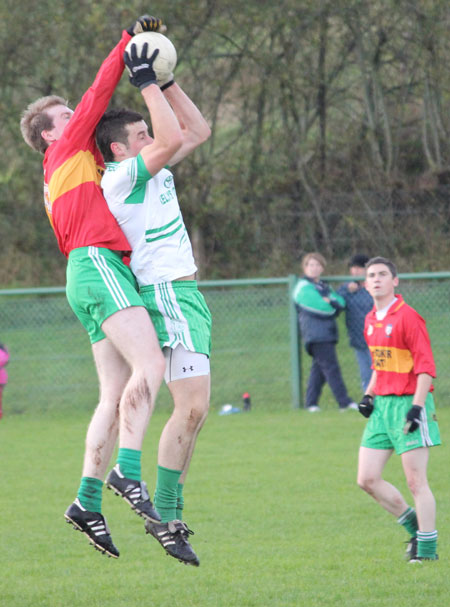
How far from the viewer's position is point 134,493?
15.6ft

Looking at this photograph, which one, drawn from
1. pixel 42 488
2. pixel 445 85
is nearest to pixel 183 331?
pixel 42 488

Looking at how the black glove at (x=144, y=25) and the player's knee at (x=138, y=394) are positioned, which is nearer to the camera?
the player's knee at (x=138, y=394)

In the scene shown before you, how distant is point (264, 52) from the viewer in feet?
68.0

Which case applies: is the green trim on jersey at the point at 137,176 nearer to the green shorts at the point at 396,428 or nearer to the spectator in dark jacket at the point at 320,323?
the green shorts at the point at 396,428

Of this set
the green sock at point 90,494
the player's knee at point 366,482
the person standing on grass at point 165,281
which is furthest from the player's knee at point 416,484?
the green sock at point 90,494

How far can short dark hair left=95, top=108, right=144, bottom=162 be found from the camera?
5.22 metres

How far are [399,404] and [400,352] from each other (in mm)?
375

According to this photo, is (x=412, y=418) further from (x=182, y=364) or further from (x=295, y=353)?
(x=295, y=353)

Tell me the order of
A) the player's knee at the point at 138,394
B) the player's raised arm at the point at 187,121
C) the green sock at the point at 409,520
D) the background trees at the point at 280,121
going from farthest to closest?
the background trees at the point at 280,121
the green sock at the point at 409,520
the player's raised arm at the point at 187,121
the player's knee at the point at 138,394

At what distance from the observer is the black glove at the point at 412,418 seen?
6945 millimetres

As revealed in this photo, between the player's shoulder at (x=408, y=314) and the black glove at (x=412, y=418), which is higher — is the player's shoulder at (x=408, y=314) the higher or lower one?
the higher one

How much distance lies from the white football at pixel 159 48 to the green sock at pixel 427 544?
4.05m

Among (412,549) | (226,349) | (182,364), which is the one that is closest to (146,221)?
(182,364)

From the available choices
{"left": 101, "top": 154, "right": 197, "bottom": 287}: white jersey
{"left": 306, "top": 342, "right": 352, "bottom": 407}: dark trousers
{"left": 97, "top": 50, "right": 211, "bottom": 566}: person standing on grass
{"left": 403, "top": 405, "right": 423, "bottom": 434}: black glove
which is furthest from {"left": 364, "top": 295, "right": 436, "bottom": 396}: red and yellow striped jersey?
{"left": 306, "top": 342, "right": 352, "bottom": 407}: dark trousers
